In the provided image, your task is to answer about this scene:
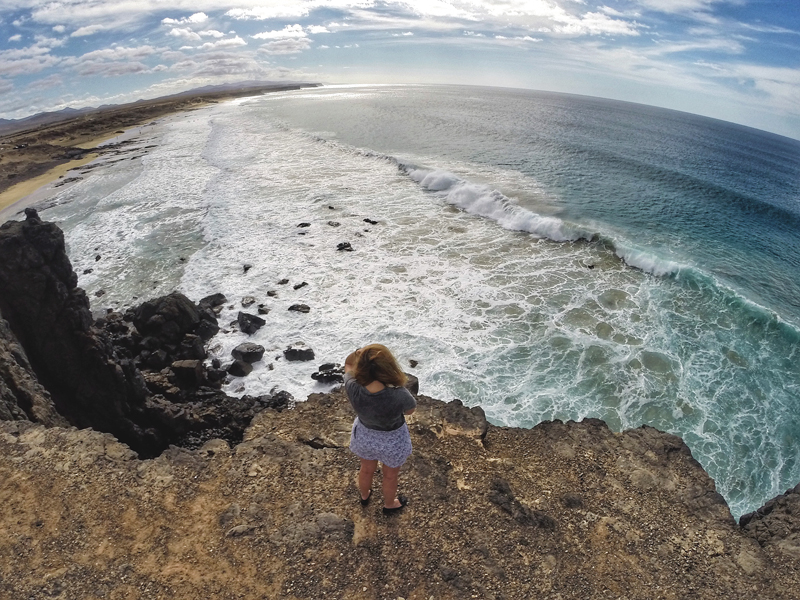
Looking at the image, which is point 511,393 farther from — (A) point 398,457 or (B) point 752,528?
(A) point 398,457

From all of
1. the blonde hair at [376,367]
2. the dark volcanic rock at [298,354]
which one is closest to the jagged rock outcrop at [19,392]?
the dark volcanic rock at [298,354]

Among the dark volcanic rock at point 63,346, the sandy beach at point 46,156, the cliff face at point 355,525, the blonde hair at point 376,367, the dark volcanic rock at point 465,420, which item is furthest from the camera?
the sandy beach at point 46,156

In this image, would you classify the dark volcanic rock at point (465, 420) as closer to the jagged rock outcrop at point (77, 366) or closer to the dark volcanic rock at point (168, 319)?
the jagged rock outcrop at point (77, 366)

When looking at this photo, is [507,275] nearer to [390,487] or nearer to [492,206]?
[492,206]

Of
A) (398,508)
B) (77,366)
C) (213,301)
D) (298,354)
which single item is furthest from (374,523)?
(213,301)

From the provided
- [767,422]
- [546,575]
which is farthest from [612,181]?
[546,575]

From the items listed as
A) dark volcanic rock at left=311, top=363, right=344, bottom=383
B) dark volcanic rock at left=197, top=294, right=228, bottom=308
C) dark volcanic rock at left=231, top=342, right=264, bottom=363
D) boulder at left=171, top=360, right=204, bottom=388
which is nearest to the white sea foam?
dark volcanic rock at left=311, top=363, right=344, bottom=383

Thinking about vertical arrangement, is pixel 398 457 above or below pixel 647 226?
above
